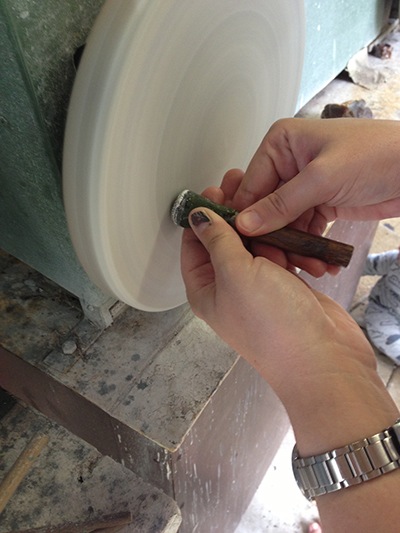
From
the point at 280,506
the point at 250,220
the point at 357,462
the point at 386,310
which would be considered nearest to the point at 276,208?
the point at 250,220

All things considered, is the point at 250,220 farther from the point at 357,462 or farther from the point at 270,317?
the point at 357,462

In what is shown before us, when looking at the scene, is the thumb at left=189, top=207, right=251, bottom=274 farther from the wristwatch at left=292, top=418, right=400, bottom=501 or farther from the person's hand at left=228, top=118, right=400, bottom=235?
the wristwatch at left=292, top=418, right=400, bottom=501

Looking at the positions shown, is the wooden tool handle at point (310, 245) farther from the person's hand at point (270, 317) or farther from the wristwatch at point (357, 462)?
the wristwatch at point (357, 462)

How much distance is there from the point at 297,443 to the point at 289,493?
40.3 inches

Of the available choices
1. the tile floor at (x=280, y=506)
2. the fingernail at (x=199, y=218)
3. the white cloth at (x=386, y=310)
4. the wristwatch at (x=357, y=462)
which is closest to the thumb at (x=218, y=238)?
the fingernail at (x=199, y=218)

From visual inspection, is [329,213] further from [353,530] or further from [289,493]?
[289,493]

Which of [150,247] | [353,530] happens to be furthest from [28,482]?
[353,530]

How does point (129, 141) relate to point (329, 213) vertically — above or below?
above

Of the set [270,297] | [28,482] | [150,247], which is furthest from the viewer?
[28,482]

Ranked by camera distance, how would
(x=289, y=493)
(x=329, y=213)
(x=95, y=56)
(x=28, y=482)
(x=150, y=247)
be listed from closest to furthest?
(x=95, y=56) → (x=150, y=247) → (x=329, y=213) → (x=28, y=482) → (x=289, y=493)

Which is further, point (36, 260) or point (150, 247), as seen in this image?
point (36, 260)

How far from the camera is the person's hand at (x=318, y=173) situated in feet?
2.41

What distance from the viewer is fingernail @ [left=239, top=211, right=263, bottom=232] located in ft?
2.37

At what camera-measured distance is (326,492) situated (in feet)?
2.26
